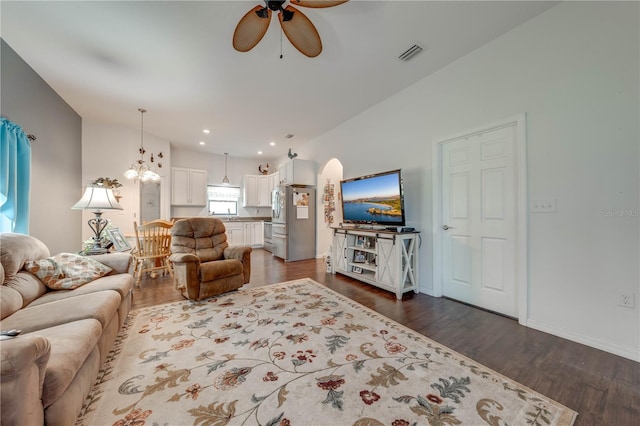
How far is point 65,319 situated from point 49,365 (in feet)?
1.77

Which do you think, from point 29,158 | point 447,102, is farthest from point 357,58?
point 29,158

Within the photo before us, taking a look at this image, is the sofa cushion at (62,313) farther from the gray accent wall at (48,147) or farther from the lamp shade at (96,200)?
the gray accent wall at (48,147)

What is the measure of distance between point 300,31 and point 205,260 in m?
2.87

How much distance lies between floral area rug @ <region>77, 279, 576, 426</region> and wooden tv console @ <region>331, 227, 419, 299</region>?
2.89 feet

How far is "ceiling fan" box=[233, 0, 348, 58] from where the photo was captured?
65.4 inches

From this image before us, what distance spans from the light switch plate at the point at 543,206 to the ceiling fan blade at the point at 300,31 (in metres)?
2.45

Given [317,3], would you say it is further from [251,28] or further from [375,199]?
[375,199]

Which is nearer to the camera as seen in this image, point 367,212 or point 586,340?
point 586,340

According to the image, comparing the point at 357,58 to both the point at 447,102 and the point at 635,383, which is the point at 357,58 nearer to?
the point at 447,102

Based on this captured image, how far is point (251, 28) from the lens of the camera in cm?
183

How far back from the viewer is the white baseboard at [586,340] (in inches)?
67.2

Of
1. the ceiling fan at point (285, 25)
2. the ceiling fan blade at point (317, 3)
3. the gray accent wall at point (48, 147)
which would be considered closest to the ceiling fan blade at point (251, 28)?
the ceiling fan at point (285, 25)

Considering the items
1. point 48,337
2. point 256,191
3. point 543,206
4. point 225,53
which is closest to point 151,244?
point 48,337

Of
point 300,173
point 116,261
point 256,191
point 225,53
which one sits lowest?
point 116,261
